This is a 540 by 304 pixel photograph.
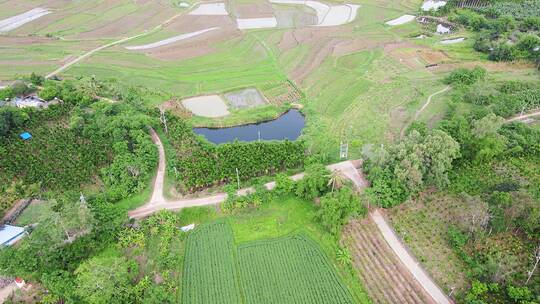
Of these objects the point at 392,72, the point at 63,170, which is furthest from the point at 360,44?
the point at 63,170

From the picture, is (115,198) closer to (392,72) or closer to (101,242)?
(101,242)

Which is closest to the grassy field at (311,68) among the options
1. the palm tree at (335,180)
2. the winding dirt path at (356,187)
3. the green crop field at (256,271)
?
the winding dirt path at (356,187)

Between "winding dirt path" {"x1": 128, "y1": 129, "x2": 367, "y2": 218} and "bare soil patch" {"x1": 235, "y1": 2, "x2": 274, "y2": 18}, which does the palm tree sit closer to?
"winding dirt path" {"x1": 128, "y1": 129, "x2": 367, "y2": 218}

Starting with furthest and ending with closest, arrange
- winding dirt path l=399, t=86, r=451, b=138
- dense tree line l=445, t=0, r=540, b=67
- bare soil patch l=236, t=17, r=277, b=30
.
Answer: bare soil patch l=236, t=17, r=277, b=30 → dense tree line l=445, t=0, r=540, b=67 → winding dirt path l=399, t=86, r=451, b=138

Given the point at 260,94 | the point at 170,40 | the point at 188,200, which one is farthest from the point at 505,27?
the point at 188,200

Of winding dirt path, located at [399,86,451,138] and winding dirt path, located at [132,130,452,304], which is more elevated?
winding dirt path, located at [399,86,451,138]

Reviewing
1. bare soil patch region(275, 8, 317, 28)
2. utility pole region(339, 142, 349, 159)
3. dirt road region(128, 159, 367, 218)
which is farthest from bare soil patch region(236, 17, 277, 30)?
dirt road region(128, 159, 367, 218)

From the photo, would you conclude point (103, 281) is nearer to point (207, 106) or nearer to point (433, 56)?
point (207, 106)
